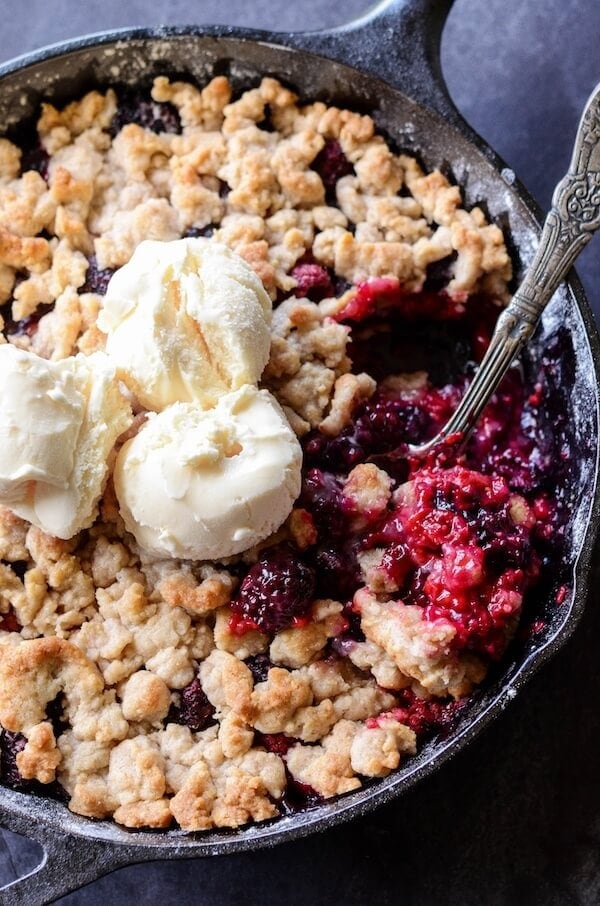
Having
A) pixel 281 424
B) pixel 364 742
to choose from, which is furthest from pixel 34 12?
pixel 364 742

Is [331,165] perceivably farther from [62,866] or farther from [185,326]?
[62,866]

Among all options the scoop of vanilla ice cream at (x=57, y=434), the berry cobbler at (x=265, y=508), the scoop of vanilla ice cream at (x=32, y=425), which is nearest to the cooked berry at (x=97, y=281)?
the berry cobbler at (x=265, y=508)

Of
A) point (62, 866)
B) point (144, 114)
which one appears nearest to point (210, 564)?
point (62, 866)

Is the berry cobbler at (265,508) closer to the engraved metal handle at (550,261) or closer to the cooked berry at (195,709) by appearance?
the cooked berry at (195,709)

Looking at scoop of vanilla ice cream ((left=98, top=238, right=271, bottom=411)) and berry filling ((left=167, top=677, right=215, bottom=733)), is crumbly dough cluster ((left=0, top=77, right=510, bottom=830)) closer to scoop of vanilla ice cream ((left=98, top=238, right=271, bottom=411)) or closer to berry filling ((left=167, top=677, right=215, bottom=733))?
berry filling ((left=167, top=677, right=215, bottom=733))

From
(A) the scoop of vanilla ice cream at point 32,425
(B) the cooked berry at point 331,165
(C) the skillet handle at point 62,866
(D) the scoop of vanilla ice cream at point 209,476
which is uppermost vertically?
(B) the cooked berry at point 331,165

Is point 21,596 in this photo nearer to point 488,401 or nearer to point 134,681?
point 134,681
